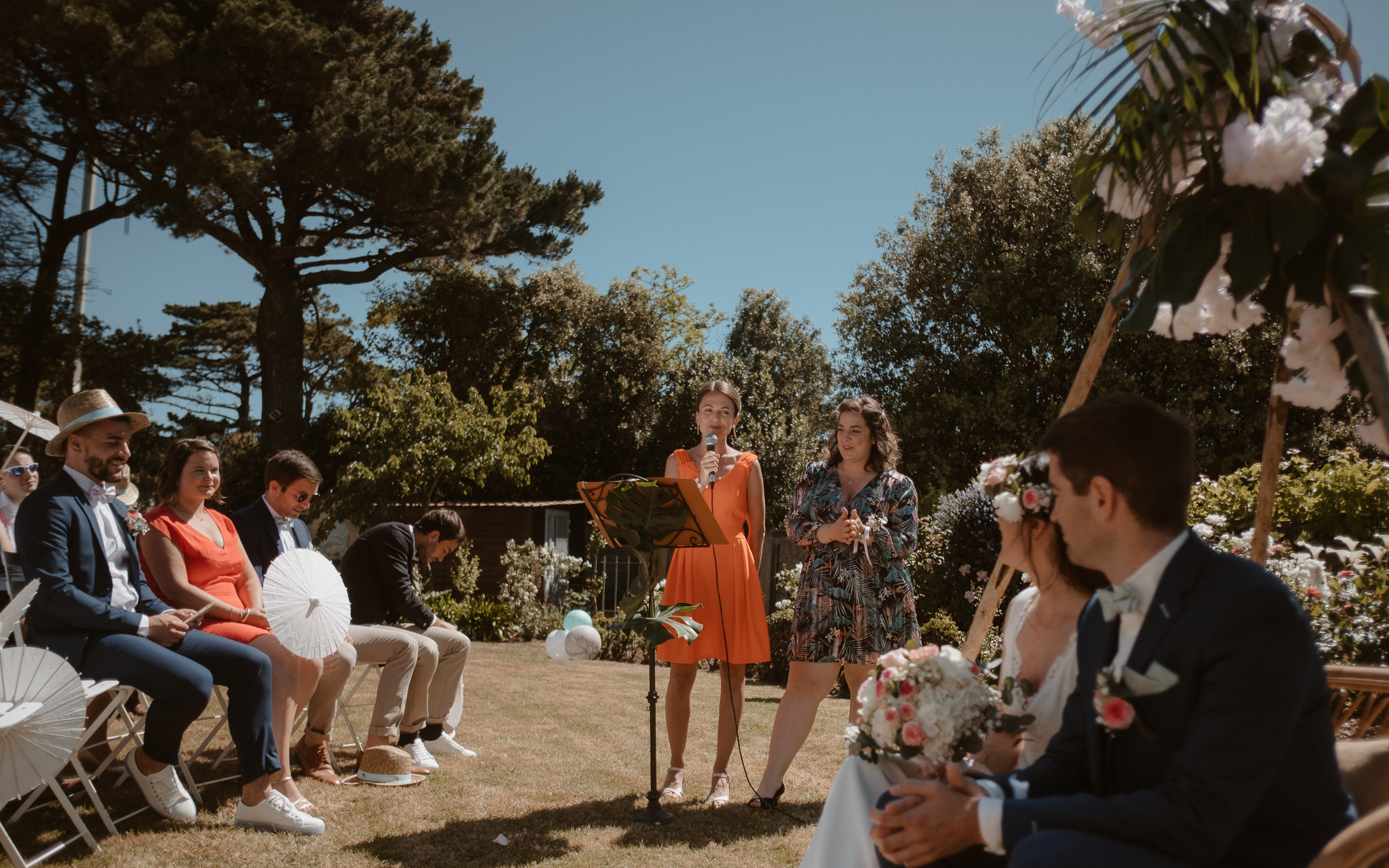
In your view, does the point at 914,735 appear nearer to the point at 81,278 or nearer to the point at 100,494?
the point at 100,494

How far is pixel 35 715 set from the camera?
330cm

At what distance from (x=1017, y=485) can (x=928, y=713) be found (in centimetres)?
58

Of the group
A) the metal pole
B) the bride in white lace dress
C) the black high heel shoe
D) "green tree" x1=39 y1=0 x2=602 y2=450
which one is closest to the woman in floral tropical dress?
the black high heel shoe

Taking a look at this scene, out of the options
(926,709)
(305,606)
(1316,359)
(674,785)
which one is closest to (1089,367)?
(1316,359)

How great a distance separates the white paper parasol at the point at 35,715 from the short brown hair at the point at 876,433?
11.3 feet

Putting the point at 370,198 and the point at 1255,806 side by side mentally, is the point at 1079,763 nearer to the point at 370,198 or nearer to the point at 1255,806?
the point at 1255,806

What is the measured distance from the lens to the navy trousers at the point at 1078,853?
1.65 m

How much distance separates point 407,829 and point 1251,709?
11.9 feet

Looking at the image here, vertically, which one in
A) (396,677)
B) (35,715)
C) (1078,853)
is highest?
(1078,853)

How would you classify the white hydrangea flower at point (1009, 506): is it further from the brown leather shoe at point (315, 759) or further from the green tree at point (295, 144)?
the green tree at point (295, 144)

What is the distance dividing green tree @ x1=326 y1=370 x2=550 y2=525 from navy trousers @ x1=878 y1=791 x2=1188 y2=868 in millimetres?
15564

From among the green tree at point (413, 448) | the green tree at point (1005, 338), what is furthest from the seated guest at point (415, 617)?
the green tree at point (413, 448)

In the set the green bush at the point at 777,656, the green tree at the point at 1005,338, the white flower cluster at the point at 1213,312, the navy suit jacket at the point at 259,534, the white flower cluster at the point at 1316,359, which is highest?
the green tree at the point at 1005,338

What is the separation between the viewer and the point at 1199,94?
2039 millimetres
